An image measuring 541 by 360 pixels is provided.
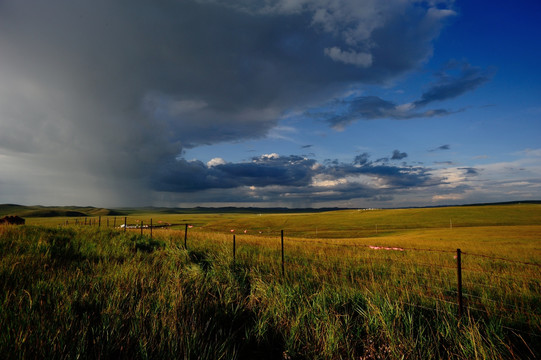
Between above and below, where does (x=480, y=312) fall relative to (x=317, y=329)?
below

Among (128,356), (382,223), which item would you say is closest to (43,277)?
(128,356)

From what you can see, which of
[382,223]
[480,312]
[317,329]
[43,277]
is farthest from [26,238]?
[382,223]

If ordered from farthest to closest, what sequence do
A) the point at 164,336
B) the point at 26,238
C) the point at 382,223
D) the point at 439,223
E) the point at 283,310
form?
the point at 382,223, the point at 439,223, the point at 26,238, the point at 283,310, the point at 164,336

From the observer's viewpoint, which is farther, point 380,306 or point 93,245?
point 93,245

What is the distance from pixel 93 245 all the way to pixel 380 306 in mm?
→ 10827

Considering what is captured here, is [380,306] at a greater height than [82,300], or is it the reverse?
[82,300]

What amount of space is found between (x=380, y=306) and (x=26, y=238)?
1247cm

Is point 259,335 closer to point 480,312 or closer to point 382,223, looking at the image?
point 480,312

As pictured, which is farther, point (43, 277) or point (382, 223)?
point (382, 223)

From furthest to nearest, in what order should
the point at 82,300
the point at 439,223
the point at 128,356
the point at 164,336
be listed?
the point at 439,223, the point at 82,300, the point at 164,336, the point at 128,356

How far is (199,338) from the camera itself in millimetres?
3682

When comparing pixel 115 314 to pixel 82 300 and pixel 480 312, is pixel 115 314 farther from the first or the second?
pixel 480 312

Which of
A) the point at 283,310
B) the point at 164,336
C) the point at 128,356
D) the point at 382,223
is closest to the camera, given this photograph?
the point at 128,356

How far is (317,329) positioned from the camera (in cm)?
409
